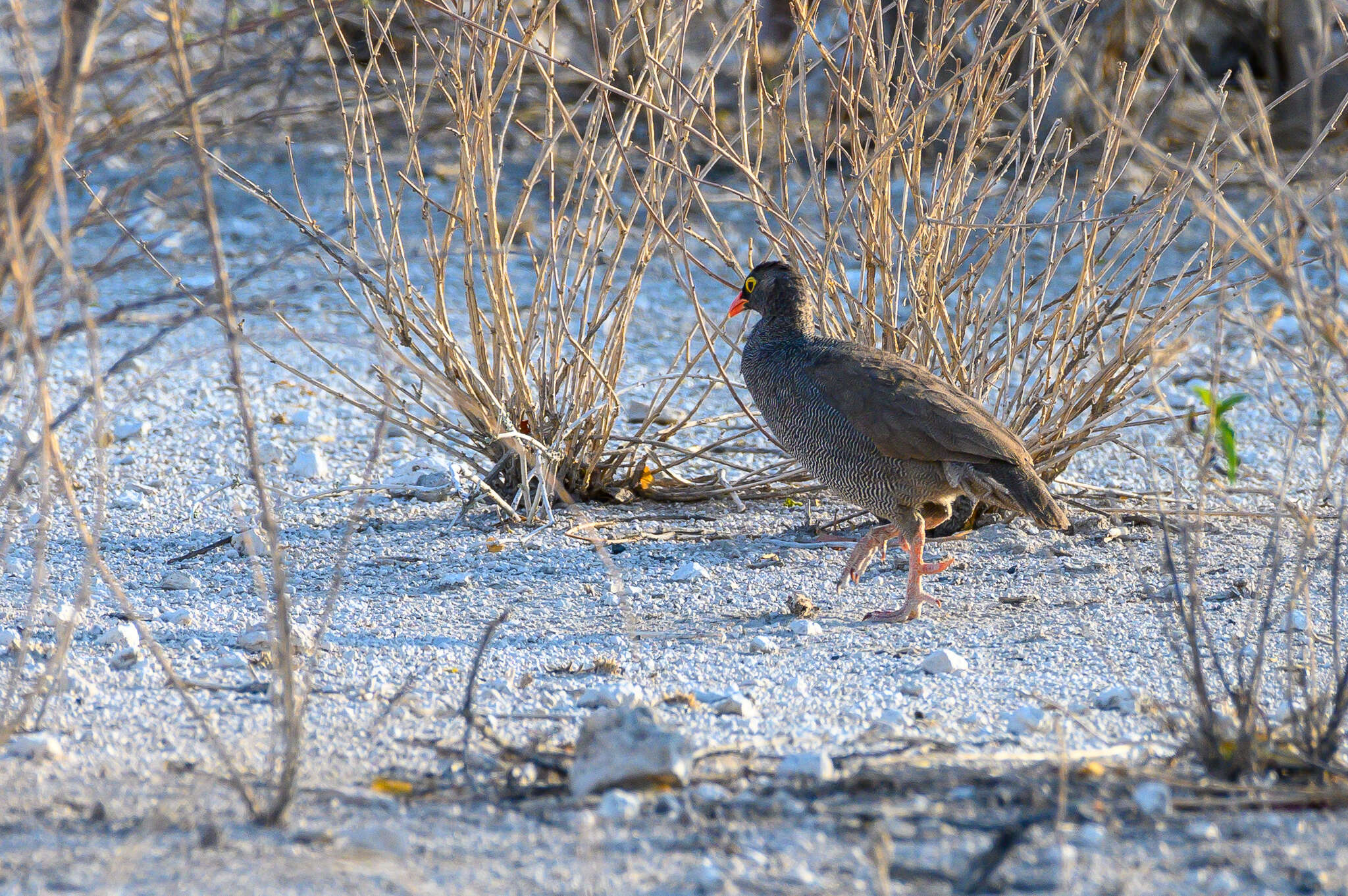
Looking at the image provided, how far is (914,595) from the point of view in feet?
13.8

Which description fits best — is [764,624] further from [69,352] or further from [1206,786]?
[69,352]

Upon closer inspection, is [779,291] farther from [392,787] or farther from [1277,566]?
[392,787]

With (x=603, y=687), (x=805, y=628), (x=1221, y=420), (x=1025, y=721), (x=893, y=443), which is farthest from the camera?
(x=893, y=443)

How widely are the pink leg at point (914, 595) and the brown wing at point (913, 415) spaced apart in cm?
27

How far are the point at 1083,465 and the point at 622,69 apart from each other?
594 centimetres

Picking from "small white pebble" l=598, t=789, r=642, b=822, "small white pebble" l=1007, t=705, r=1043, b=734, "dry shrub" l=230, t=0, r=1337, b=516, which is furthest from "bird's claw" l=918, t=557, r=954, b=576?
"small white pebble" l=598, t=789, r=642, b=822

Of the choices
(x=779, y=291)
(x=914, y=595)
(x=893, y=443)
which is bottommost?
(x=914, y=595)

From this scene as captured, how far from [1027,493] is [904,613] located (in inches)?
20.0

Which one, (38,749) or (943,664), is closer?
(38,749)

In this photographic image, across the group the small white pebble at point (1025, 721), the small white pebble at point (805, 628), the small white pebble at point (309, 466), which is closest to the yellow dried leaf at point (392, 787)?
the small white pebble at point (1025, 721)

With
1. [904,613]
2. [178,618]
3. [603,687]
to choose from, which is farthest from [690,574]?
[178,618]

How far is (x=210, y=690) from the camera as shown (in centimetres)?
328

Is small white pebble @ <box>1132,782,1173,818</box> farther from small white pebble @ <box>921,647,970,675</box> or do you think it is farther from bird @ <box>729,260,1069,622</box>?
bird @ <box>729,260,1069,622</box>

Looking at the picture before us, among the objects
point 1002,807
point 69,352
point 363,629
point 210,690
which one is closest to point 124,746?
point 210,690
